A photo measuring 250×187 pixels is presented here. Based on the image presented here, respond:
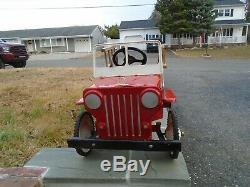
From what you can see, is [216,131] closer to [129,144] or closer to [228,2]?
[129,144]

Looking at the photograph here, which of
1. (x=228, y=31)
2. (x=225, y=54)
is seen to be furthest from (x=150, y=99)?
(x=228, y=31)

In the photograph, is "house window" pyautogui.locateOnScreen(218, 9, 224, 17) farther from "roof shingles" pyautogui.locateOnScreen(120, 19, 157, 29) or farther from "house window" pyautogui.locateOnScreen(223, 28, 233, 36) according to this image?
"roof shingles" pyautogui.locateOnScreen(120, 19, 157, 29)

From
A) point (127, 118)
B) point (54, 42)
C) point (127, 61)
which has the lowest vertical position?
point (127, 118)

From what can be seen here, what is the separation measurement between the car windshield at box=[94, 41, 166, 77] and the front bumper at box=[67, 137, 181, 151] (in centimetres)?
150

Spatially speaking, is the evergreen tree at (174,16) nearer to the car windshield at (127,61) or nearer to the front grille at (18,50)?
the front grille at (18,50)

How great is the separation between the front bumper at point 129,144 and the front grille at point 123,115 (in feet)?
0.88

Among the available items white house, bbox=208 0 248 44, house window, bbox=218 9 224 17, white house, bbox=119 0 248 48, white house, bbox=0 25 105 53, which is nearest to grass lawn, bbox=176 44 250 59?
white house, bbox=119 0 248 48

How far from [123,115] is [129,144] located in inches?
16.8

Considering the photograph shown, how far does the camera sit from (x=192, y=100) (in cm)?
833

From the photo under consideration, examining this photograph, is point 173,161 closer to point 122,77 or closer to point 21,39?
point 122,77

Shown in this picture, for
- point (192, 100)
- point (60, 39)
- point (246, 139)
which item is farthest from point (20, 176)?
point (60, 39)

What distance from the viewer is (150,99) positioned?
381cm

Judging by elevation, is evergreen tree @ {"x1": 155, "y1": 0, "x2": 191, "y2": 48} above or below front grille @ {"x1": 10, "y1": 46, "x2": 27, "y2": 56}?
above

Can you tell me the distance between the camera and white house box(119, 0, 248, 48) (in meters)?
36.5
